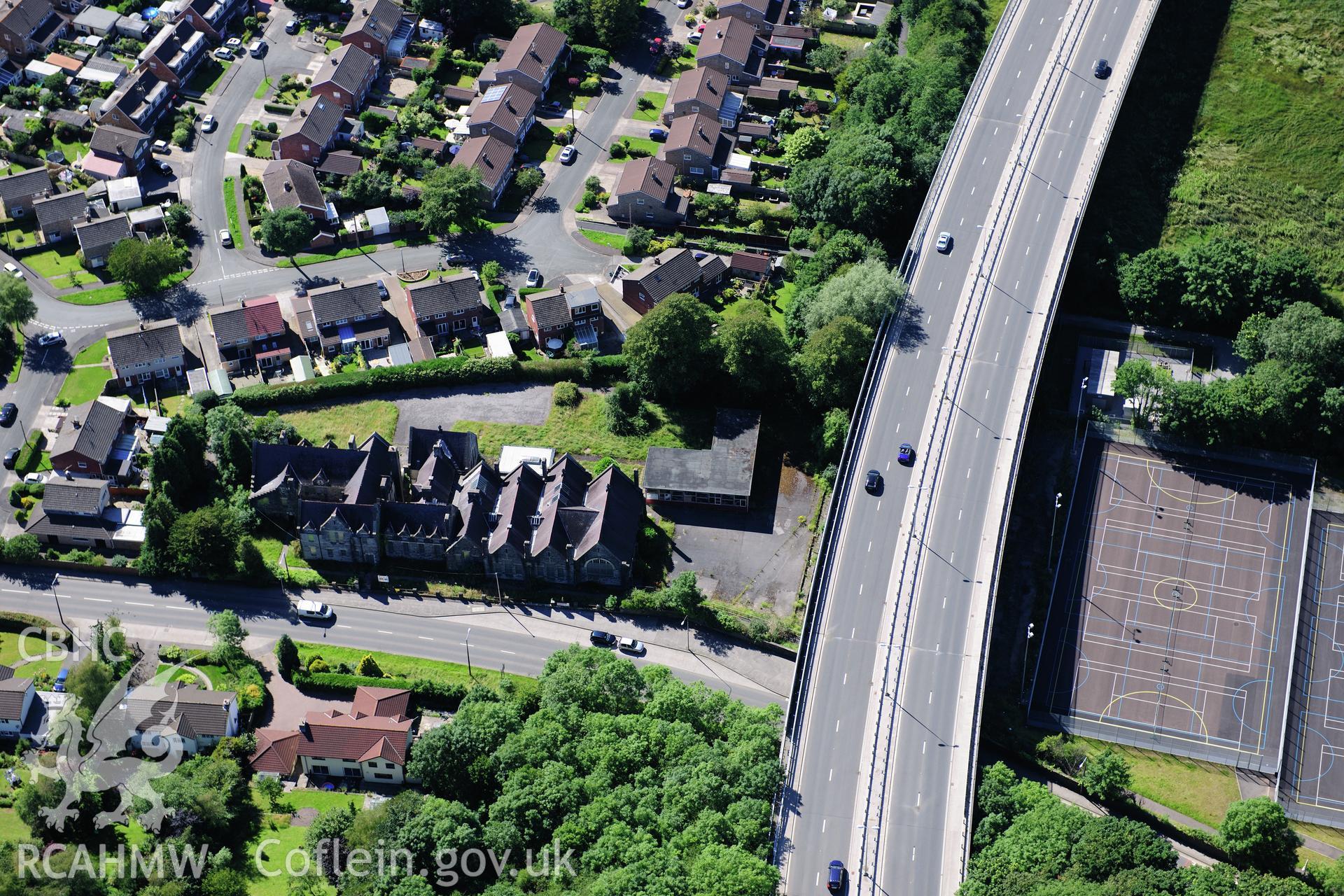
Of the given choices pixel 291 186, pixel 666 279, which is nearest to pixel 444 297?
pixel 666 279

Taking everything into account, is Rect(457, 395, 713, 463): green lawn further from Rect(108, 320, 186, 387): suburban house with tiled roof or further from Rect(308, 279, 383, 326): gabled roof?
Rect(108, 320, 186, 387): suburban house with tiled roof

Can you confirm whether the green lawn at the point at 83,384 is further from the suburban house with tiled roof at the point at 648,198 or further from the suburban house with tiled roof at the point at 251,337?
the suburban house with tiled roof at the point at 648,198

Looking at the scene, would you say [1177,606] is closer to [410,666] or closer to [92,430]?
[410,666]

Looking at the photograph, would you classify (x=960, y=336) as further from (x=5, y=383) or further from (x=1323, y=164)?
(x=5, y=383)

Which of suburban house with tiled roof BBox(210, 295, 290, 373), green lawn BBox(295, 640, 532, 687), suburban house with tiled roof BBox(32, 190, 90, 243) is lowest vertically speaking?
green lawn BBox(295, 640, 532, 687)

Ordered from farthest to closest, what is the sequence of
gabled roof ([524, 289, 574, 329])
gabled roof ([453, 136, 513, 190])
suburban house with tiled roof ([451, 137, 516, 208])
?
gabled roof ([453, 136, 513, 190]), suburban house with tiled roof ([451, 137, 516, 208]), gabled roof ([524, 289, 574, 329])

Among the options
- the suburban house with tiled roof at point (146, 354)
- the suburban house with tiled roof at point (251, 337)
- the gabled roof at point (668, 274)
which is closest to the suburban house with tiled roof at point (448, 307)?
the suburban house with tiled roof at point (251, 337)

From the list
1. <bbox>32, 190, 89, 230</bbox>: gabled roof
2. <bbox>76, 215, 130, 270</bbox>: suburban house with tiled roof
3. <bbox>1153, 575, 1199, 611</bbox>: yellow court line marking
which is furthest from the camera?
<bbox>32, 190, 89, 230</bbox>: gabled roof

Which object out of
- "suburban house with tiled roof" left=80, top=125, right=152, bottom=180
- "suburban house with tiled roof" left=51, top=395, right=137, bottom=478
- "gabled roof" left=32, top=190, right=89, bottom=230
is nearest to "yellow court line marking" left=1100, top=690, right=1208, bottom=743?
"suburban house with tiled roof" left=51, top=395, right=137, bottom=478
